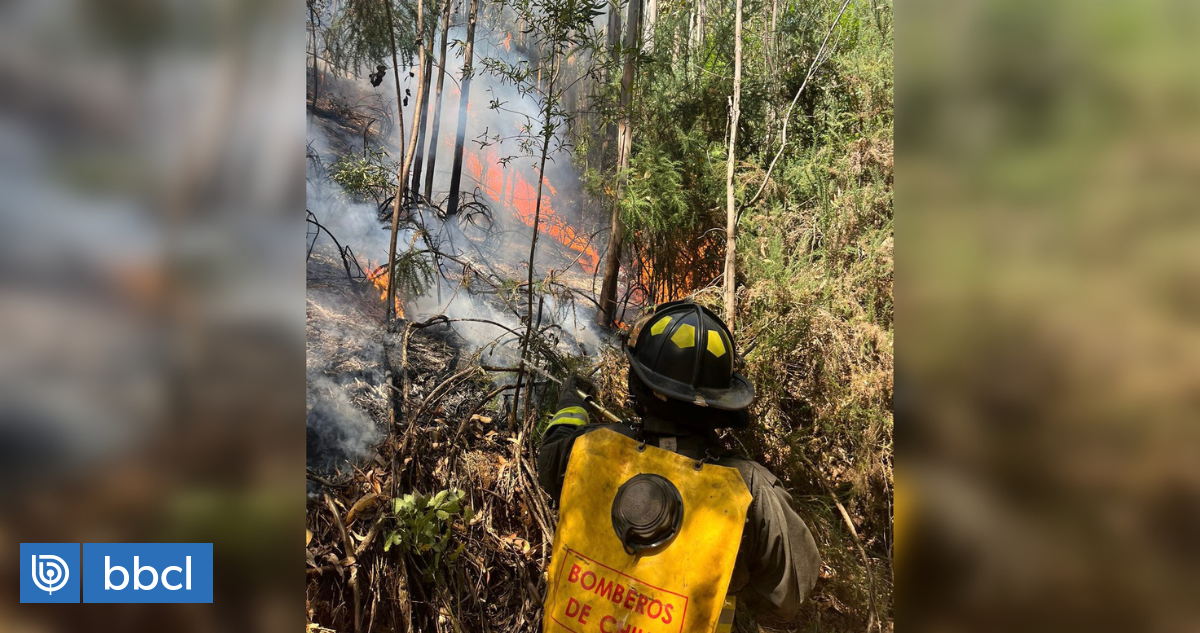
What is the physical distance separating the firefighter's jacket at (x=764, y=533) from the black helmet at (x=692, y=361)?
0.55ft

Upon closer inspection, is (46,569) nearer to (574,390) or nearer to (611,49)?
(574,390)

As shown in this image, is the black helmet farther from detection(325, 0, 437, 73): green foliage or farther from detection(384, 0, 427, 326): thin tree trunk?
detection(325, 0, 437, 73): green foliage

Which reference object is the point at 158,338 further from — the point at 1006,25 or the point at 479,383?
the point at 1006,25

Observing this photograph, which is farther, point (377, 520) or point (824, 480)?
point (824, 480)

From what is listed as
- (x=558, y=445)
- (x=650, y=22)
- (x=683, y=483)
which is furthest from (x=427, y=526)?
(x=650, y=22)

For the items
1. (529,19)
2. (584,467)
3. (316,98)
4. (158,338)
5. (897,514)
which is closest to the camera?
(897,514)

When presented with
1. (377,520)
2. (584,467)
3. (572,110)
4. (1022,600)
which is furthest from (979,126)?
(377,520)

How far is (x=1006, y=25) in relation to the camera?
1418mm

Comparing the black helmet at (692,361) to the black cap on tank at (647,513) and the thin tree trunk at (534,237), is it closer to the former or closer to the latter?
the black cap on tank at (647,513)

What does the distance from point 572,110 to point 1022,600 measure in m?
2.68

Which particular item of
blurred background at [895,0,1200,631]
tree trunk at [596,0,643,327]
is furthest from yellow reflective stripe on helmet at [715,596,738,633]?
tree trunk at [596,0,643,327]

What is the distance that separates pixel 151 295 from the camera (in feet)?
5.99

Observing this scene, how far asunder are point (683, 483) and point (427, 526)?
1.25 metres

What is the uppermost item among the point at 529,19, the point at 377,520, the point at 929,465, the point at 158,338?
the point at 529,19
